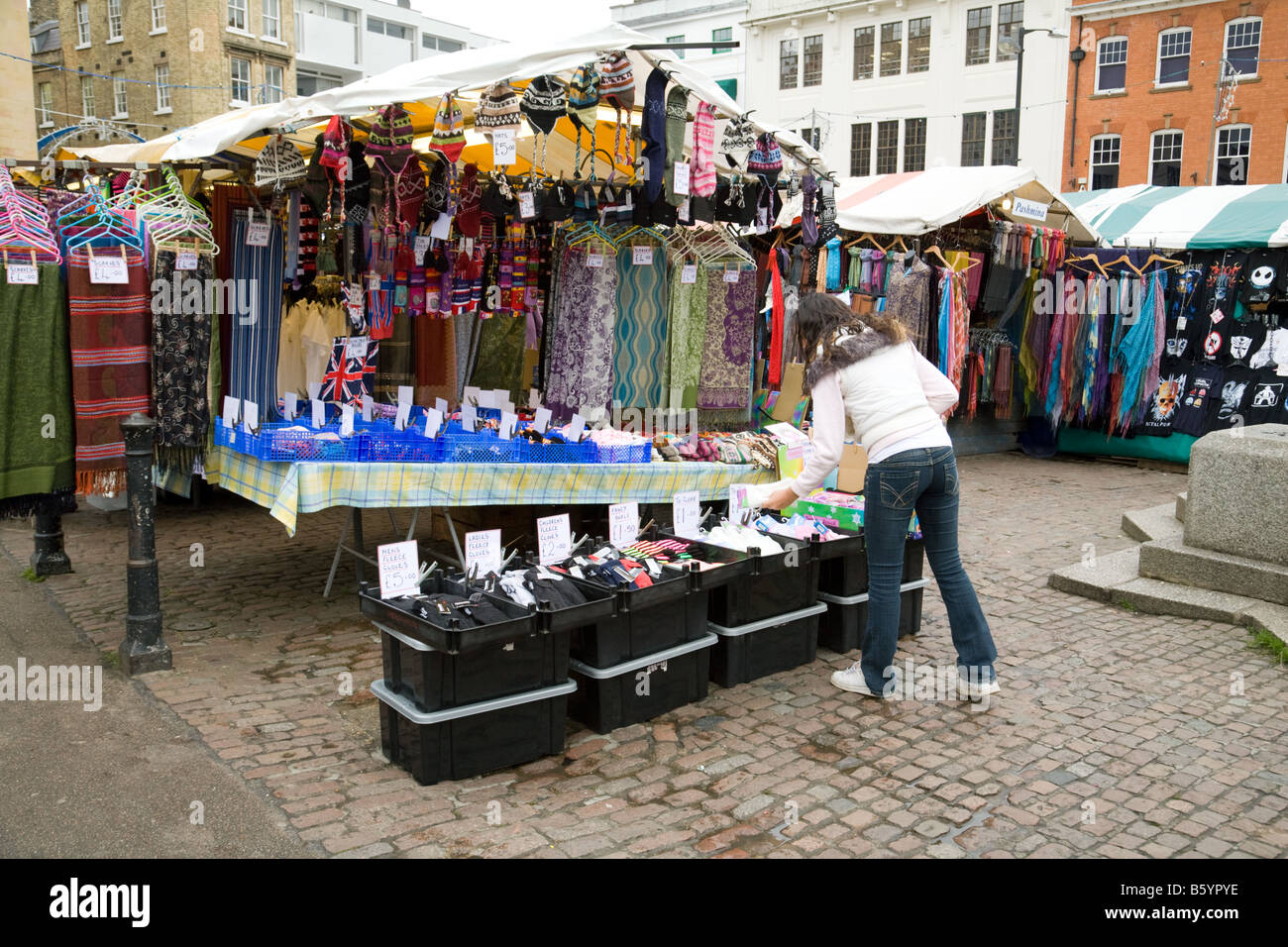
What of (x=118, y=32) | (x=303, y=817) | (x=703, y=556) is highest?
(x=118, y=32)

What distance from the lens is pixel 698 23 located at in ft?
149

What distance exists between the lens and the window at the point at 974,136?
3150 centimetres

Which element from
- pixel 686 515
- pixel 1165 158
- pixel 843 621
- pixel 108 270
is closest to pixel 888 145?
pixel 1165 158

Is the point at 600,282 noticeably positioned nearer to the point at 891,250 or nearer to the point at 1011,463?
the point at 891,250

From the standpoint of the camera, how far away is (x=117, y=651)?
192 inches

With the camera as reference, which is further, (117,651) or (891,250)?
(891,250)

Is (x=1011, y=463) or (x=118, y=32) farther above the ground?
(x=118, y=32)

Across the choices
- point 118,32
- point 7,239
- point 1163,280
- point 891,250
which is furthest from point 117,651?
point 118,32

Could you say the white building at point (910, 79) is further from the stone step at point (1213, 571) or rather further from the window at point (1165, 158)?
the stone step at point (1213, 571)

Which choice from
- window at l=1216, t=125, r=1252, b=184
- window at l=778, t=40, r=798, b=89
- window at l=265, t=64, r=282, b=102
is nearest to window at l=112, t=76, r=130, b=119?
window at l=265, t=64, r=282, b=102

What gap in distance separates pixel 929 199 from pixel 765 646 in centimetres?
679

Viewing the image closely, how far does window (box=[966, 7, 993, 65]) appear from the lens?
31.3 meters

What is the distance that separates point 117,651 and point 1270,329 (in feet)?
37.7

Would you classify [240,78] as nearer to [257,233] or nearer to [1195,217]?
[1195,217]
